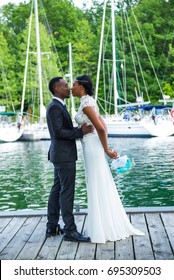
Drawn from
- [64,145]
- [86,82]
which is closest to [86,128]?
[64,145]

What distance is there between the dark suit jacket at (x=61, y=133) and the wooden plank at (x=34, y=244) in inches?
30.8

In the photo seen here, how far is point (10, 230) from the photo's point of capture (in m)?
5.29

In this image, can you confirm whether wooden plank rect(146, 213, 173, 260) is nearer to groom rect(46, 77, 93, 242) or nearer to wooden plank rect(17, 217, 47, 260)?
groom rect(46, 77, 93, 242)

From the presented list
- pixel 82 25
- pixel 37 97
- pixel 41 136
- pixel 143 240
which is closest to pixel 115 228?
pixel 143 240

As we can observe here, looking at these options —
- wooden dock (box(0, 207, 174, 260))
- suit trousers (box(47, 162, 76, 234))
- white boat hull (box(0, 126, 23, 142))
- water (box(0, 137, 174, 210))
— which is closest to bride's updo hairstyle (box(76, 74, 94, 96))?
suit trousers (box(47, 162, 76, 234))

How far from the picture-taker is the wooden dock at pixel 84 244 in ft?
14.3

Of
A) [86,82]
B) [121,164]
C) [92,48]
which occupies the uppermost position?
[92,48]

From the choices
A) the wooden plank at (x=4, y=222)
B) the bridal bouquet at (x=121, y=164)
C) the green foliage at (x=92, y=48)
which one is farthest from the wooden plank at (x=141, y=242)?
the green foliage at (x=92, y=48)

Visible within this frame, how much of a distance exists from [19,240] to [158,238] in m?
1.31

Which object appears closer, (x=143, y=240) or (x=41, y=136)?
(x=143, y=240)

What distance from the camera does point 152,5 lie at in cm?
5362

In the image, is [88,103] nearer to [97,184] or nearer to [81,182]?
[97,184]

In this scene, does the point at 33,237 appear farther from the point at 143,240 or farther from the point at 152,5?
the point at 152,5

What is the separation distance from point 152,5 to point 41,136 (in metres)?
26.6
